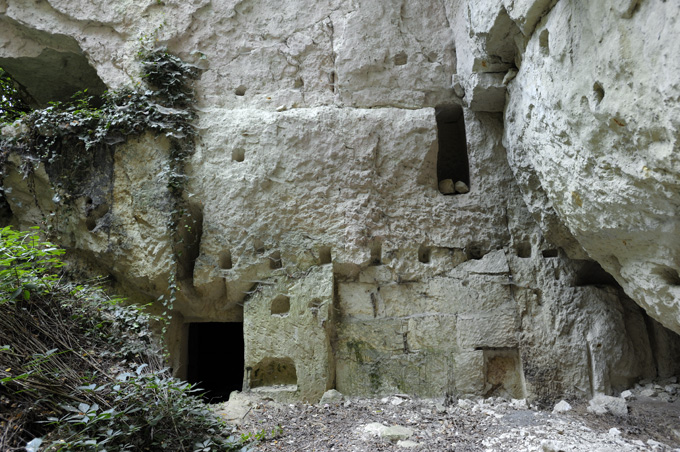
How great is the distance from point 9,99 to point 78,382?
4.83 meters

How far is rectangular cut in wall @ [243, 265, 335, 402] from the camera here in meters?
4.52

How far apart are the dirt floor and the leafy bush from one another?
543mm

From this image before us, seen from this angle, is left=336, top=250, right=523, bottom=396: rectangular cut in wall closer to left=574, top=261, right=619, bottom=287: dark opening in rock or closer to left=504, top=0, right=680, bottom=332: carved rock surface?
left=574, top=261, right=619, bottom=287: dark opening in rock

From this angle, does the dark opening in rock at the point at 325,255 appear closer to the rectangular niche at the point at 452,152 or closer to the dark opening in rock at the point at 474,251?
the dark opening in rock at the point at 474,251

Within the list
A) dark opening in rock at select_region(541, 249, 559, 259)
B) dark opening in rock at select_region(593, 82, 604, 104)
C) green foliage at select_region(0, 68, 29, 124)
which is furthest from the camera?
green foliage at select_region(0, 68, 29, 124)

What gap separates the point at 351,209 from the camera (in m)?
4.77

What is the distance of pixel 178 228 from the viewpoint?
484cm

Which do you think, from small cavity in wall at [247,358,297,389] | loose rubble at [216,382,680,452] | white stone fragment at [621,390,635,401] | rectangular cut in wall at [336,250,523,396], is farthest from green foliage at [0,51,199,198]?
white stone fragment at [621,390,635,401]

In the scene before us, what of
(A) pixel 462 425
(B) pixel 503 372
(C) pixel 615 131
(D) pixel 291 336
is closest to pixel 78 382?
(D) pixel 291 336

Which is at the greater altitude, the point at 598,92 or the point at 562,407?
the point at 598,92

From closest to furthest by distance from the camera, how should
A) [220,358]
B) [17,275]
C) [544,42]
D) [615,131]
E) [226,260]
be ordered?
[615,131] → [17,275] → [544,42] → [226,260] → [220,358]

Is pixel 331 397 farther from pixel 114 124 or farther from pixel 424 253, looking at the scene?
pixel 114 124

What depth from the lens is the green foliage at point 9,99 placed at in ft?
19.9

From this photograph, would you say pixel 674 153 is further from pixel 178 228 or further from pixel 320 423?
pixel 178 228
